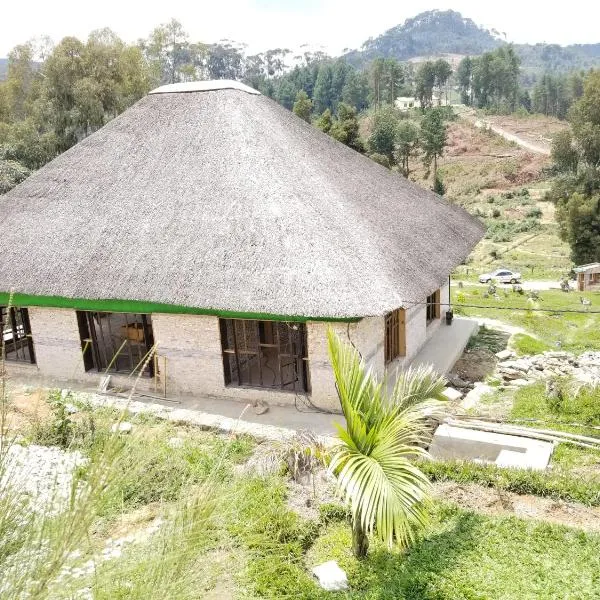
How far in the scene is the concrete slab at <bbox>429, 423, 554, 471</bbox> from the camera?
9562 millimetres

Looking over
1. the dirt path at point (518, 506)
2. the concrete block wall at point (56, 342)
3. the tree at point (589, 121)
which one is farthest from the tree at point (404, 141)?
the dirt path at point (518, 506)

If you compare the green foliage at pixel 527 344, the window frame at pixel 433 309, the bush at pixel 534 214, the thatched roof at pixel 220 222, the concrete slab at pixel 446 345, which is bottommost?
the bush at pixel 534 214

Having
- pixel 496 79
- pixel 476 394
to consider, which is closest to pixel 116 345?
pixel 476 394

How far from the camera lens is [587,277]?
1057 inches

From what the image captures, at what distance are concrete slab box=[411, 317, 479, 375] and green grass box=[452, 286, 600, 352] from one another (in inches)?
31.5

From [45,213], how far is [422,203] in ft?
28.0

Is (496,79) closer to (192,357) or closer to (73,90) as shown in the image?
(73,90)

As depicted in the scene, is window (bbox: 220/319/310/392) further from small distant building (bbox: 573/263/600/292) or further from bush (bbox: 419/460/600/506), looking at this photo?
small distant building (bbox: 573/263/600/292)

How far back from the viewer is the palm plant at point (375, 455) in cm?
550

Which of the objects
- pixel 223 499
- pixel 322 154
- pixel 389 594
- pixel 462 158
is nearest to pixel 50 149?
pixel 322 154

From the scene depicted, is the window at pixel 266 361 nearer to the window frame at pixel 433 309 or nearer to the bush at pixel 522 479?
the bush at pixel 522 479

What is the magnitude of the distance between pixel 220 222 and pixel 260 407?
340 cm

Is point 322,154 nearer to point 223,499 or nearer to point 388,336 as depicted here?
point 388,336

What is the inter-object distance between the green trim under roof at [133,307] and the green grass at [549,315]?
4914 mm
